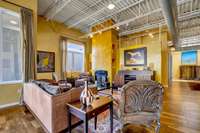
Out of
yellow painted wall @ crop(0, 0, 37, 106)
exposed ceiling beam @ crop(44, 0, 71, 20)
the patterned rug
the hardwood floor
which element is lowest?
the hardwood floor

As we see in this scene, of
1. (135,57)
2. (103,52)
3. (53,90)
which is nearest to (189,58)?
(135,57)

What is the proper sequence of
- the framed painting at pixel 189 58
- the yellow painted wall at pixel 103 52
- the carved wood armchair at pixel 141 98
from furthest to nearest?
the framed painting at pixel 189 58 → the yellow painted wall at pixel 103 52 → the carved wood armchair at pixel 141 98

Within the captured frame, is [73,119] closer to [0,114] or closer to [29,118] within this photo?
[29,118]

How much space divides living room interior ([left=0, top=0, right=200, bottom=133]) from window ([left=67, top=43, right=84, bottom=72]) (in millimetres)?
62

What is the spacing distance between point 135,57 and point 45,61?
17.0 feet

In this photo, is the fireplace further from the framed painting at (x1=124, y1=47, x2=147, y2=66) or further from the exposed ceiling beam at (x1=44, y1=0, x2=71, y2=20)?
the exposed ceiling beam at (x1=44, y1=0, x2=71, y2=20)

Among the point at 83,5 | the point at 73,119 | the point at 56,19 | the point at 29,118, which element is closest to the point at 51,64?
the point at 56,19

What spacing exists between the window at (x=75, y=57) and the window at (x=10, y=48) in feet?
11.2

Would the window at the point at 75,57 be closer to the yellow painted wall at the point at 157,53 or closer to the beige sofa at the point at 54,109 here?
the yellow painted wall at the point at 157,53

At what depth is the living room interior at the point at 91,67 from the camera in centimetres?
199

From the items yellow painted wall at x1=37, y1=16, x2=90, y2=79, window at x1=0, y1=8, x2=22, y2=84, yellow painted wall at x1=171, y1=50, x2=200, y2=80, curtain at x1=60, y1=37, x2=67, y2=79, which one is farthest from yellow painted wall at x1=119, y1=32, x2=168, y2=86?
yellow painted wall at x1=171, y1=50, x2=200, y2=80

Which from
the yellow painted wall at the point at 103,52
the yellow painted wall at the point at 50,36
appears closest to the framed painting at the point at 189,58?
the yellow painted wall at the point at 103,52

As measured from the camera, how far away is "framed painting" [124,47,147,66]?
294 inches

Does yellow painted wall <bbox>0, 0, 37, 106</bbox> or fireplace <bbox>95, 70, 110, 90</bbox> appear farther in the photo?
fireplace <bbox>95, 70, 110, 90</bbox>
